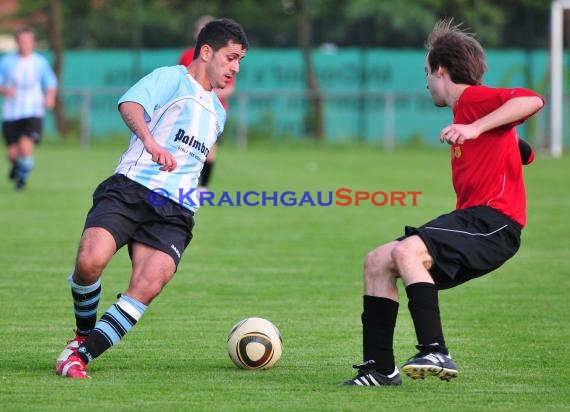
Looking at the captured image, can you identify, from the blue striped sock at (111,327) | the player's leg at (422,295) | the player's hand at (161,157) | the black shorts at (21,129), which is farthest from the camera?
the black shorts at (21,129)

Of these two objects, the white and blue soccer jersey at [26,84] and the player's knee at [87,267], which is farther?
the white and blue soccer jersey at [26,84]

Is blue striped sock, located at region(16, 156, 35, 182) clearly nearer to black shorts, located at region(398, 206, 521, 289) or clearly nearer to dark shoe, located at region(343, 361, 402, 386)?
dark shoe, located at region(343, 361, 402, 386)

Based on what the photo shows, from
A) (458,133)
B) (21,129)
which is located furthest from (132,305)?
(21,129)

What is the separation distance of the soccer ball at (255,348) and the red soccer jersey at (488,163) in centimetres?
134

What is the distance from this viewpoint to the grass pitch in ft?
18.5

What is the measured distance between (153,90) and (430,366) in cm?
206

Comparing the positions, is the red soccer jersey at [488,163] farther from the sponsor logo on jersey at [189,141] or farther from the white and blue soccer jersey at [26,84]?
the white and blue soccer jersey at [26,84]

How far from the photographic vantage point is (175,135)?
6.40 m

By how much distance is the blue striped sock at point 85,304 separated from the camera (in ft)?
20.8

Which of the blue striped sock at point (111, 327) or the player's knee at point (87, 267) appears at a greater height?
the player's knee at point (87, 267)

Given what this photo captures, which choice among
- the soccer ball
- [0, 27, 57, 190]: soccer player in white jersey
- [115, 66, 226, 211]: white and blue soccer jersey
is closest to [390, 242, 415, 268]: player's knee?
the soccer ball

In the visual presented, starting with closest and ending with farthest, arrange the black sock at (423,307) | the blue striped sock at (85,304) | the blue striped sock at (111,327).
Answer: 1. the black sock at (423,307)
2. the blue striped sock at (111,327)
3. the blue striped sock at (85,304)

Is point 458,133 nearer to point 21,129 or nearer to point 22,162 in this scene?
point 22,162

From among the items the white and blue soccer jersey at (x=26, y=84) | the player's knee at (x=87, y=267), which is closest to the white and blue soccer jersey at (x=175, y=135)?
the player's knee at (x=87, y=267)
